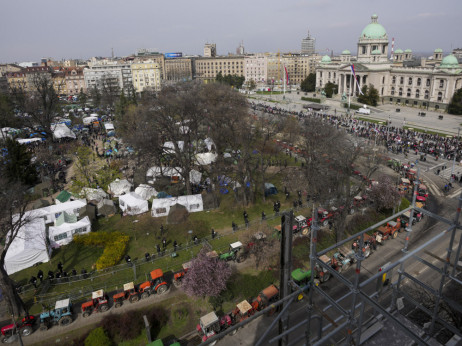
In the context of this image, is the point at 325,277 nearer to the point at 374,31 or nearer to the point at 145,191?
the point at 145,191

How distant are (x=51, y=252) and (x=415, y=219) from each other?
2791 centimetres

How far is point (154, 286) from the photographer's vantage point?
60.2ft

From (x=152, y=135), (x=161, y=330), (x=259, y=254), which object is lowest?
(x=161, y=330)

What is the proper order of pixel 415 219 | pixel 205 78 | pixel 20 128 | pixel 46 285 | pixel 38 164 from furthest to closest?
1. pixel 205 78
2. pixel 20 128
3. pixel 38 164
4. pixel 415 219
5. pixel 46 285

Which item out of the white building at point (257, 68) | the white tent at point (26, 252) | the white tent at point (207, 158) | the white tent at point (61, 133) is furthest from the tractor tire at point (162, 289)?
the white building at point (257, 68)

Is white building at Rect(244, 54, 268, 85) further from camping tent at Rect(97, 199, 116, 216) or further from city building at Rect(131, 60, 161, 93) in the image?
camping tent at Rect(97, 199, 116, 216)

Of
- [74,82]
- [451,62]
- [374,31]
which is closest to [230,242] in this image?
[451,62]

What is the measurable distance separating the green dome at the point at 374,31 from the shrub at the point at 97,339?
97.6 meters

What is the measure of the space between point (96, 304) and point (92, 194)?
14693 millimetres

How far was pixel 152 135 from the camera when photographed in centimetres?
2936

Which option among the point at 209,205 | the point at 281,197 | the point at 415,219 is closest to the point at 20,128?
the point at 209,205

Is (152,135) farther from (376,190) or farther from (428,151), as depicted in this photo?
(428,151)

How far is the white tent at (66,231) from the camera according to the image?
23.6m

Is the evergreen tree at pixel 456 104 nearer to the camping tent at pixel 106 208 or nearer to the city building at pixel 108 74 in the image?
the camping tent at pixel 106 208
